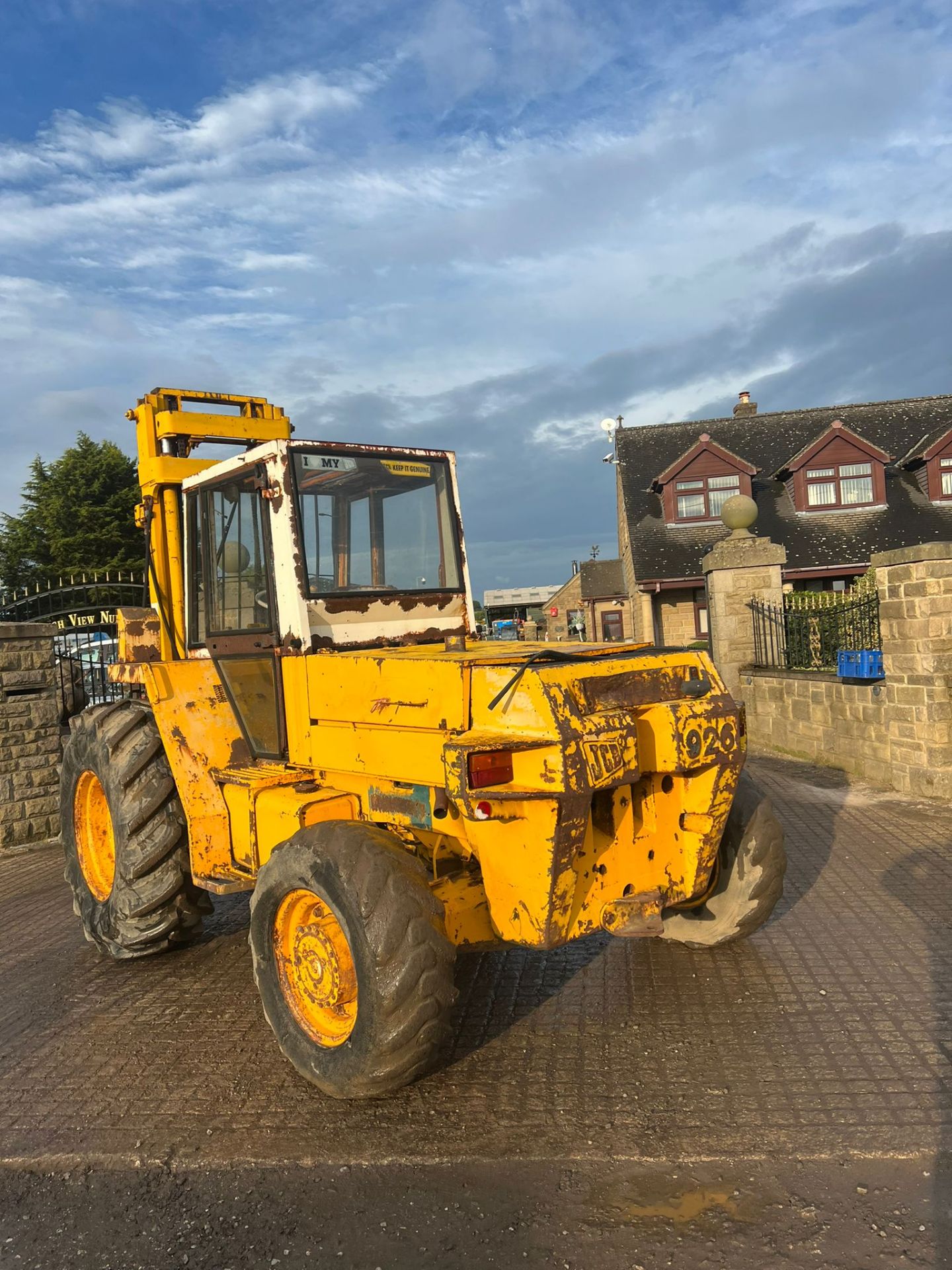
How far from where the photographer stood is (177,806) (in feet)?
16.5

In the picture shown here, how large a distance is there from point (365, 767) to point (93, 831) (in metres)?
2.61

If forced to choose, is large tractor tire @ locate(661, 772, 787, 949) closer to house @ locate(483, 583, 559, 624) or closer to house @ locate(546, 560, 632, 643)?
house @ locate(546, 560, 632, 643)

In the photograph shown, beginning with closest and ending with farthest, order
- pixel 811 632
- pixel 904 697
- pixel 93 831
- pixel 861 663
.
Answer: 1. pixel 93 831
2. pixel 904 697
3. pixel 861 663
4. pixel 811 632

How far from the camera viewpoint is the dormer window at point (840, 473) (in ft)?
85.1

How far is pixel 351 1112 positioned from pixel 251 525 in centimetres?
266

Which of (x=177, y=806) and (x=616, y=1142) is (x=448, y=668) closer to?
(x=616, y=1142)

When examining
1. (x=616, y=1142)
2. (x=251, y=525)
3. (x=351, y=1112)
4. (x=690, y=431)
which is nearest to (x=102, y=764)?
(x=251, y=525)

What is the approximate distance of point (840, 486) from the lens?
86.1 feet

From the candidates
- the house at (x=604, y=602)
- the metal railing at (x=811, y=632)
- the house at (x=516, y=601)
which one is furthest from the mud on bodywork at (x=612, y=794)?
the house at (x=516, y=601)

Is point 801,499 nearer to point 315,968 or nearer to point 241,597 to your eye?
point 241,597

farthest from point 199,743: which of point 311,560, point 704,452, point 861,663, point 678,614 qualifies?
point 704,452

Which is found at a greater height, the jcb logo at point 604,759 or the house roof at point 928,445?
the house roof at point 928,445

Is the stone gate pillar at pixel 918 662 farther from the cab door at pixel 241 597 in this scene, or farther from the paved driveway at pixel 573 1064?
the cab door at pixel 241 597

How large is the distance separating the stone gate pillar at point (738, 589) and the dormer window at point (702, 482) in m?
14.0
